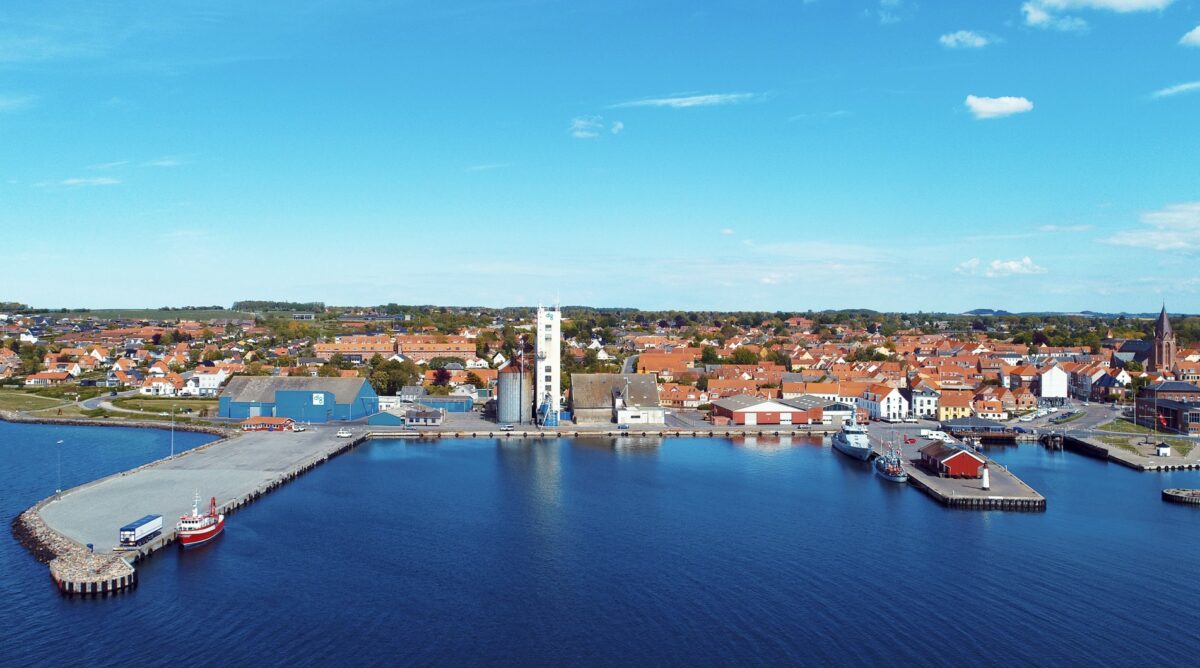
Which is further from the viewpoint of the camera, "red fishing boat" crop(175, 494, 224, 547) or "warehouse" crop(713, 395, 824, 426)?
"warehouse" crop(713, 395, 824, 426)

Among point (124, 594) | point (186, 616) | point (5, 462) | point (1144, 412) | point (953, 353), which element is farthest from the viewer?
point (953, 353)

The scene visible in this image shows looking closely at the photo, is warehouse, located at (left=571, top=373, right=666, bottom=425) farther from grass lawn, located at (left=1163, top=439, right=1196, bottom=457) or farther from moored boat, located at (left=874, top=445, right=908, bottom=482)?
grass lawn, located at (left=1163, top=439, right=1196, bottom=457)

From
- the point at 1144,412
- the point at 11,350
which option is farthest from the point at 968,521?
the point at 11,350

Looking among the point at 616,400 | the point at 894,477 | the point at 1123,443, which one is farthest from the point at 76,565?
the point at 1123,443

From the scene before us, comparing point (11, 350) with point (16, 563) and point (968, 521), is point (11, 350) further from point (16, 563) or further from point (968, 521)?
point (968, 521)

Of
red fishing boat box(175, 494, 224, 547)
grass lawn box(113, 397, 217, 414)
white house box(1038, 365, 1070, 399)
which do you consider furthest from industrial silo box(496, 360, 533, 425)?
white house box(1038, 365, 1070, 399)

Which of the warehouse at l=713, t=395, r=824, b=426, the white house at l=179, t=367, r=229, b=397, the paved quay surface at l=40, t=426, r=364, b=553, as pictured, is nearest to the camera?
the paved quay surface at l=40, t=426, r=364, b=553

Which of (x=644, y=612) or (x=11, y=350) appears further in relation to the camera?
(x=11, y=350)
